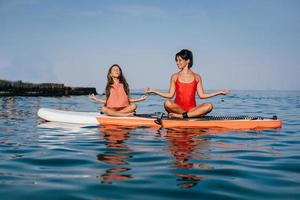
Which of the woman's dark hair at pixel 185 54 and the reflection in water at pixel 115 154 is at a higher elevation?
the woman's dark hair at pixel 185 54

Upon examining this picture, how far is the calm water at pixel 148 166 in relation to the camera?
12.1ft

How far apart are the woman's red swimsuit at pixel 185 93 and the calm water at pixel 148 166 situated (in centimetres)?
150

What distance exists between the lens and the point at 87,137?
8.05 metres

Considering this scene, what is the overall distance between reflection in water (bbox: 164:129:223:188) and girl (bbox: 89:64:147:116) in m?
2.10

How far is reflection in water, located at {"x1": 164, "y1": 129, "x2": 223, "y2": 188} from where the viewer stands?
425 centimetres

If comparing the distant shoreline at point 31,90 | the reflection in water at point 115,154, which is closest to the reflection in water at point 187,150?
the reflection in water at point 115,154

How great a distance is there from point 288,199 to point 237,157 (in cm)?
225

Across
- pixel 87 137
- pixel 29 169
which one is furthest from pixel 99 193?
pixel 87 137

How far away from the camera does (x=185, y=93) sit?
9.58 m

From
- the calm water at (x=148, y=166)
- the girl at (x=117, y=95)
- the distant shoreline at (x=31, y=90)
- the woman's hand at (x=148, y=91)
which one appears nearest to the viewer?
the calm water at (x=148, y=166)

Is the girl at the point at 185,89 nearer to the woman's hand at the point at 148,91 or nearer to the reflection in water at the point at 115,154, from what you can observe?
the woman's hand at the point at 148,91

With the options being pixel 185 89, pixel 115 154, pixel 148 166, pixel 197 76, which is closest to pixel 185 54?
pixel 197 76

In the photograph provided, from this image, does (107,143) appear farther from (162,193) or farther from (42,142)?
(162,193)

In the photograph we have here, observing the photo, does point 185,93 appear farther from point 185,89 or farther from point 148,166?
point 148,166
